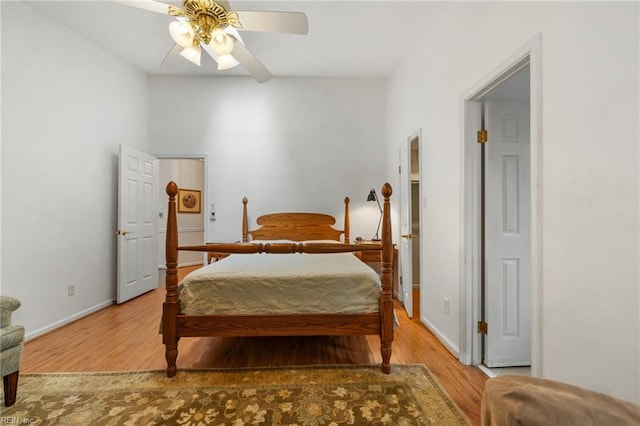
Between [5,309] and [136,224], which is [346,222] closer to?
[136,224]

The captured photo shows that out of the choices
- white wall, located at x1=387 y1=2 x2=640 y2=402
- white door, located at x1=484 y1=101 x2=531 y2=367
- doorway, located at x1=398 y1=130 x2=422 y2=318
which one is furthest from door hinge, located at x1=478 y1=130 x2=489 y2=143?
doorway, located at x1=398 y1=130 x2=422 y2=318

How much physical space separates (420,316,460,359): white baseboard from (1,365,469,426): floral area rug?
380 mm

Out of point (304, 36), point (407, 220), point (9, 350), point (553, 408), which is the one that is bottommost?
point (9, 350)

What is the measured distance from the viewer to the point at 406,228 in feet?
10.8

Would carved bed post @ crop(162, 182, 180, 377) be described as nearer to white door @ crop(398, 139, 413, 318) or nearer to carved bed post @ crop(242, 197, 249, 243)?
carved bed post @ crop(242, 197, 249, 243)

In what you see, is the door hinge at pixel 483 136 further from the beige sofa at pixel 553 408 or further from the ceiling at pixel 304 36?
the beige sofa at pixel 553 408

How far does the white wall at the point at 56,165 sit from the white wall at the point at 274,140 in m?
0.76

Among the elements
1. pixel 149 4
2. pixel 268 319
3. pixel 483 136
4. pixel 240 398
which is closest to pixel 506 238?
pixel 483 136

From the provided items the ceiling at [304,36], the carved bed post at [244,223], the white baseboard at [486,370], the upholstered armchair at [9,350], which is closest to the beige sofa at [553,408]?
the white baseboard at [486,370]

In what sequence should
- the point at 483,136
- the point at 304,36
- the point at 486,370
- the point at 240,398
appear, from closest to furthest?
the point at 240,398 < the point at 486,370 < the point at 483,136 < the point at 304,36

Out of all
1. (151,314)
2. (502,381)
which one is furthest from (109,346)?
(502,381)

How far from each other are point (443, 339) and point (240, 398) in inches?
68.1

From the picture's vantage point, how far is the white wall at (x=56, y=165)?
2.52m

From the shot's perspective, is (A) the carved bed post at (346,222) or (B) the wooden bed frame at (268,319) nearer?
(B) the wooden bed frame at (268,319)
